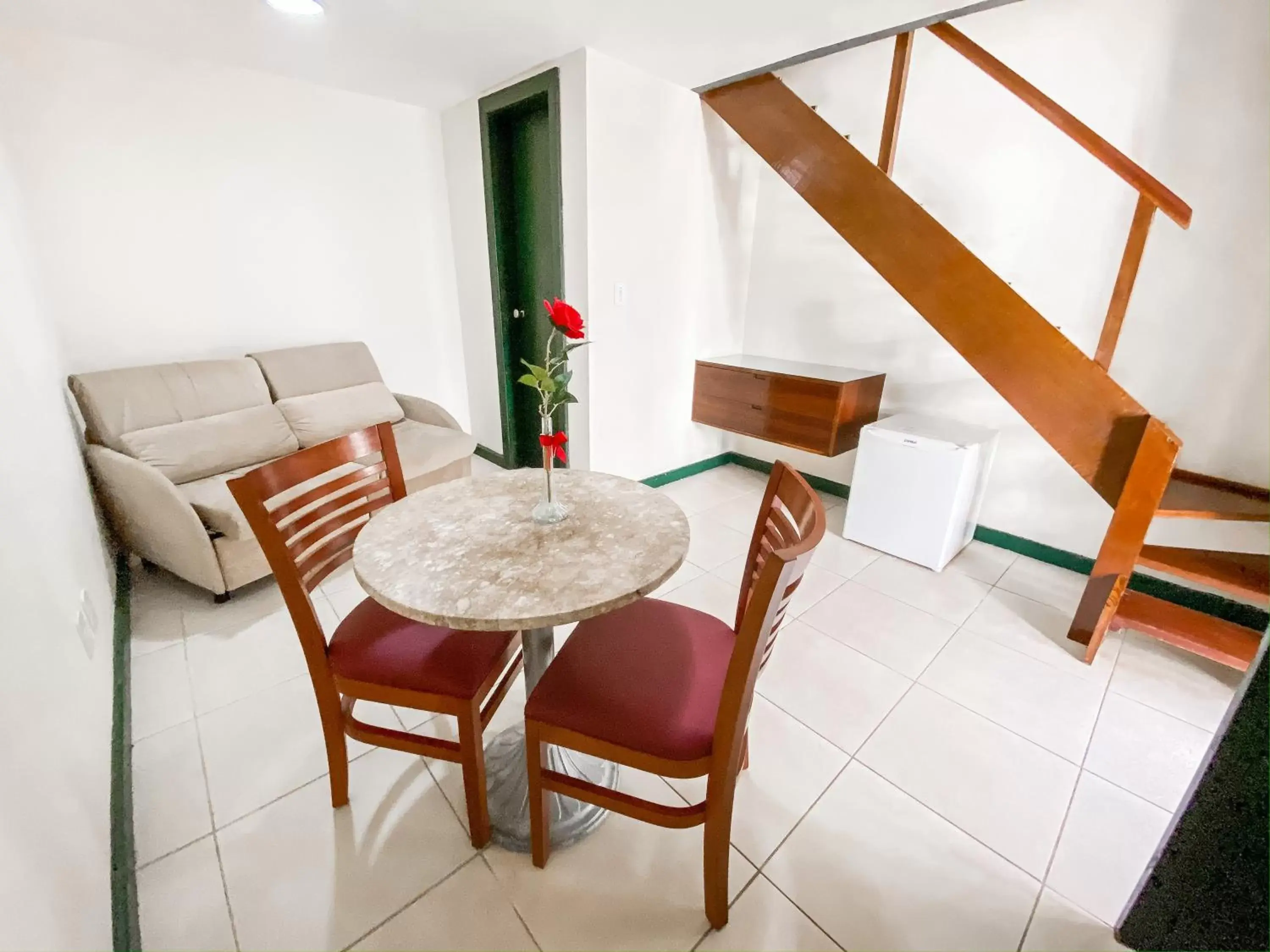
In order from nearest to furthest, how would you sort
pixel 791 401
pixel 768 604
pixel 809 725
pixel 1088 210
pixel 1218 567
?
pixel 768 604 < pixel 809 725 < pixel 1218 567 < pixel 1088 210 < pixel 791 401

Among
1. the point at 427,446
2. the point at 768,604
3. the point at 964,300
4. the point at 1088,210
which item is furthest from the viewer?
the point at 427,446

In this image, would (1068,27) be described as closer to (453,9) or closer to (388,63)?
(453,9)

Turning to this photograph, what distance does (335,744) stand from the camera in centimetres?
130

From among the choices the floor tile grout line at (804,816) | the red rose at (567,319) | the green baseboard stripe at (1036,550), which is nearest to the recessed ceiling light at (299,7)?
the red rose at (567,319)

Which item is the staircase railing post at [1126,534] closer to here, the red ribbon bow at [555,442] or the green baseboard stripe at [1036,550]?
the green baseboard stripe at [1036,550]

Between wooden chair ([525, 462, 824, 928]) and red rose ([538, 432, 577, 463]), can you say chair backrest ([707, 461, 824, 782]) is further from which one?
red rose ([538, 432, 577, 463])

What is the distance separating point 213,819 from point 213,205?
2759 mm

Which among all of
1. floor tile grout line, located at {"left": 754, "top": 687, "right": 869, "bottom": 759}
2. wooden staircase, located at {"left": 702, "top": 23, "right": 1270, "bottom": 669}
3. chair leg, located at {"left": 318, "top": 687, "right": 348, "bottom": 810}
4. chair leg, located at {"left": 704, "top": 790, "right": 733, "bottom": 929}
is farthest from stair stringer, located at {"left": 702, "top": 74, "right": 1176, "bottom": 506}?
chair leg, located at {"left": 318, "top": 687, "right": 348, "bottom": 810}

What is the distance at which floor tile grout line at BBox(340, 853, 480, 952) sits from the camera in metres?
1.11

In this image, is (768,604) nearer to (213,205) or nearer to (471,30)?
(471,30)

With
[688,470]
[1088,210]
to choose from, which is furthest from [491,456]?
[1088,210]

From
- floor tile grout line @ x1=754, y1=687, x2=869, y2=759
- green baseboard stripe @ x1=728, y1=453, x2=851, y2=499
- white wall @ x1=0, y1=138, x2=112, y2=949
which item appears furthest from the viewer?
green baseboard stripe @ x1=728, y1=453, x2=851, y2=499

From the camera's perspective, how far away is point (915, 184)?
269 cm

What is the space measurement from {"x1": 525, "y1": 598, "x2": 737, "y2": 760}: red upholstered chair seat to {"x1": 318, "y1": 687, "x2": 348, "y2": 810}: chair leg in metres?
0.52
